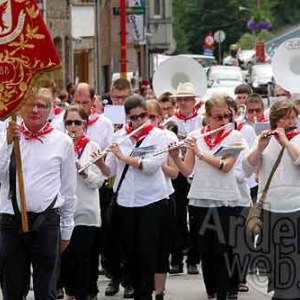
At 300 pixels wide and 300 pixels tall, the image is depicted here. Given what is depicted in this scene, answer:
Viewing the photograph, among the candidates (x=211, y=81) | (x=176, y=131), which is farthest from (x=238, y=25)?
(x=176, y=131)

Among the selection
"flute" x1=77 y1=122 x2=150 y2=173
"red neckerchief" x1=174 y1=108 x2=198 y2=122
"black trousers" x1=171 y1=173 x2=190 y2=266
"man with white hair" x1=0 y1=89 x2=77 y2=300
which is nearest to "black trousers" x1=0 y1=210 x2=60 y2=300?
"man with white hair" x1=0 y1=89 x2=77 y2=300

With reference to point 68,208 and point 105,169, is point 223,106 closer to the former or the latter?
point 105,169

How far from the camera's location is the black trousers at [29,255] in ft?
27.8

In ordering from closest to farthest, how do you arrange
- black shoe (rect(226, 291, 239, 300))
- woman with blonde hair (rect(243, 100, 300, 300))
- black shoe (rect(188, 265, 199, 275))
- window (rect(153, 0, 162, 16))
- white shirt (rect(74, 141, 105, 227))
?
woman with blonde hair (rect(243, 100, 300, 300))
white shirt (rect(74, 141, 105, 227))
black shoe (rect(226, 291, 239, 300))
black shoe (rect(188, 265, 199, 275))
window (rect(153, 0, 162, 16))

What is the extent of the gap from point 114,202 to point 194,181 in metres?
0.74

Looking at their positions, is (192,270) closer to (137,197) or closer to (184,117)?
(184,117)

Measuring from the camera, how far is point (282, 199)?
30.8 feet

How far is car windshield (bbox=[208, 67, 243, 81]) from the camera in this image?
51.7 metres

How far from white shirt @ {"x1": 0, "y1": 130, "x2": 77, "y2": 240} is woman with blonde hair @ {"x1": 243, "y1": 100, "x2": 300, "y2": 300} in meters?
1.64

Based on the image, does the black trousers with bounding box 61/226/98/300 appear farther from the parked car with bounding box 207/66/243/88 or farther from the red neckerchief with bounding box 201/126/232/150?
the parked car with bounding box 207/66/243/88

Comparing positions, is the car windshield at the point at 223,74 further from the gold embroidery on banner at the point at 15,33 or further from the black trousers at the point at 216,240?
the gold embroidery on banner at the point at 15,33

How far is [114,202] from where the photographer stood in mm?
10414

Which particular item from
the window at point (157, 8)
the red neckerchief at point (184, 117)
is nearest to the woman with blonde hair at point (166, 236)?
the red neckerchief at point (184, 117)

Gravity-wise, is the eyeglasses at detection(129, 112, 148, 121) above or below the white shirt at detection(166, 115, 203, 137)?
above
